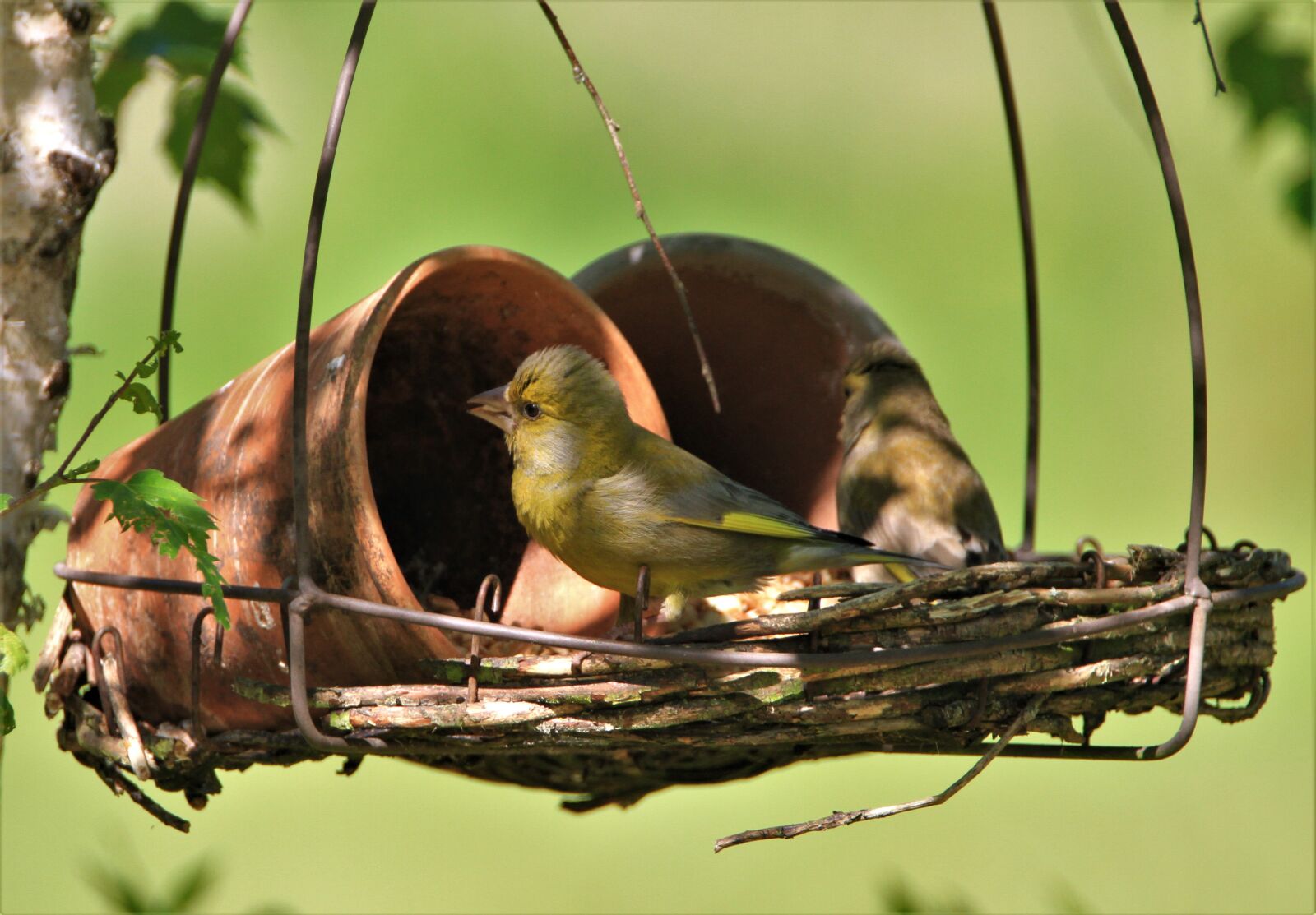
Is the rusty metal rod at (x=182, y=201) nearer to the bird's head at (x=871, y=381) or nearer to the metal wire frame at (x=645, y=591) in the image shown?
the metal wire frame at (x=645, y=591)

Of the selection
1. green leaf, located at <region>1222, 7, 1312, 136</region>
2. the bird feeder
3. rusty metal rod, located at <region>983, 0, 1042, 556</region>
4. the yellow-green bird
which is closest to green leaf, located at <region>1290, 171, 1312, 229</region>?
green leaf, located at <region>1222, 7, 1312, 136</region>

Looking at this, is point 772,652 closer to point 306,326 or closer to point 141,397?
point 306,326

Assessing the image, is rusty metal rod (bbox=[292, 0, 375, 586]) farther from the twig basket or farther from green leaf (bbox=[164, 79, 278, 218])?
green leaf (bbox=[164, 79, 278, 218])

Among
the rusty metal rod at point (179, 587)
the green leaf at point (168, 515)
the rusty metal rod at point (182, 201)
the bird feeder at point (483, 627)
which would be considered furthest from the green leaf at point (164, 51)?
the green leaf at point (168, 515)

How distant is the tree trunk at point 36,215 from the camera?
6.75 ft

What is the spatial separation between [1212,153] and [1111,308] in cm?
92

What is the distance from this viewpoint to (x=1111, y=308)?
5.78m

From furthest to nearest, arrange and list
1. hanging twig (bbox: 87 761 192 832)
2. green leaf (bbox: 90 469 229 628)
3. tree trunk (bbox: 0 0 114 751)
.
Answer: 1. tree trunk (bbox: 0 0 114 751)
2. hanging twig (bbox: 87 761 192 832)
3. green leaf (bbox: 90 469 229 628)

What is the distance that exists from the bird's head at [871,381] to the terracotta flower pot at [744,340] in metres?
0.02

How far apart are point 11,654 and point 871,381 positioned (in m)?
1.85

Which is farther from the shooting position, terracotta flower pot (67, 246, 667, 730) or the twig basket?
terracotta flower pot (67, 246, 667, 730)

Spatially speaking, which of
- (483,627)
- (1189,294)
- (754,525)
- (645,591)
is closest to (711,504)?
(754,525)

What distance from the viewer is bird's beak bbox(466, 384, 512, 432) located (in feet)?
7.19

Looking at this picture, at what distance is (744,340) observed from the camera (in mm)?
2812
